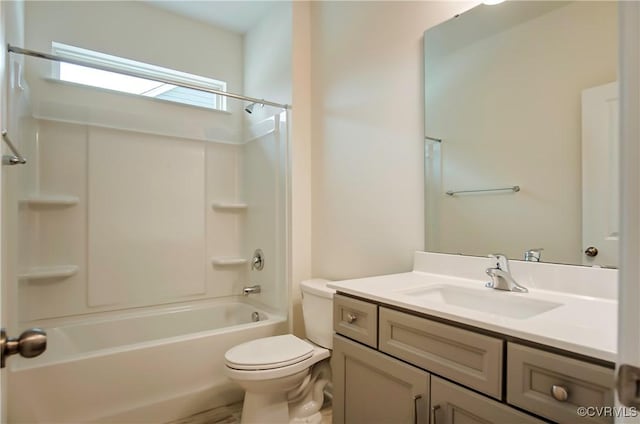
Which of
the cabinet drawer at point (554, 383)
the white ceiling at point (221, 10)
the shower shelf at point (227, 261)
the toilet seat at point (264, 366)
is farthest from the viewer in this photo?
the shower shelf at point (227, 261)

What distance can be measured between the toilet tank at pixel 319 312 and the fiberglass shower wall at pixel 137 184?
41 centimetres

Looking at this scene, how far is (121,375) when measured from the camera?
1702 mm

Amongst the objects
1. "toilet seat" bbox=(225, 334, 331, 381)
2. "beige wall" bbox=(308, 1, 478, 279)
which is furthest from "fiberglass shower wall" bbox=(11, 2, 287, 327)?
"toilet seat" bbox=(225, 334, 331, 381)

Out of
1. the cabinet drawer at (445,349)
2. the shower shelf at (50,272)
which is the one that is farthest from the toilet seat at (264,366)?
the shower shelf at (50,272)

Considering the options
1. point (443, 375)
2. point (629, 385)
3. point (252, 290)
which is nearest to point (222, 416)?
point (252, 290)

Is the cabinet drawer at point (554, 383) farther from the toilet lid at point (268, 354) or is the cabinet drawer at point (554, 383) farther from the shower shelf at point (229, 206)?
the shower shelf at point (229, 206)

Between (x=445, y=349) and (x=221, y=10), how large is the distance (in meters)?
2.79

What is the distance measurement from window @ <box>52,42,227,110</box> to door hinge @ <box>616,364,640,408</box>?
244cm

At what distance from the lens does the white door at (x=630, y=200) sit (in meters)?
0.37

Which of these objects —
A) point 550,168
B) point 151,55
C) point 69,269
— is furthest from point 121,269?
point 550,168

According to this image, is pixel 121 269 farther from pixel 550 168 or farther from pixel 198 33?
pixel 550 168

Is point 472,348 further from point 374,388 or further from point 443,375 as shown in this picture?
point 374,388

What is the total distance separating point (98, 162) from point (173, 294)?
110 cm

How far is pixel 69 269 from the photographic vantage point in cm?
218
